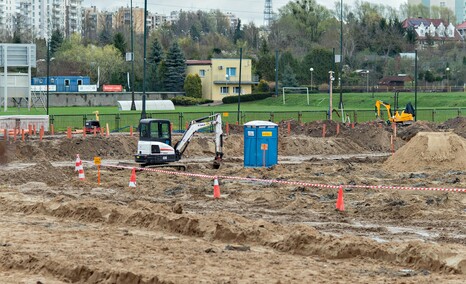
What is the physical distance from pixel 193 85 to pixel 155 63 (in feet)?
35.8

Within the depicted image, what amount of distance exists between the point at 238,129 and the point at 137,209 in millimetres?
34942

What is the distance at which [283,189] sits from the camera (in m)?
29.4

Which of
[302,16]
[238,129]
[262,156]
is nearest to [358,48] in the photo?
[302,16]

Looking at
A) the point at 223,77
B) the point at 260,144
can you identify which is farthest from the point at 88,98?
the point at 260,144

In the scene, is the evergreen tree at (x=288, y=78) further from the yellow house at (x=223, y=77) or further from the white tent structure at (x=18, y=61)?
the white tent structure at (x=18, y=61)

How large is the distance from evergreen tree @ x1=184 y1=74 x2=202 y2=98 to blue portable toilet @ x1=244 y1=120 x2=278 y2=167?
222 feet

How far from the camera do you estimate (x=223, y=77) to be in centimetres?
10794

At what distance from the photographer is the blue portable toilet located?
39188 mm

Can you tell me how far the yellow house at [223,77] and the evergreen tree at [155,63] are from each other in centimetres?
485

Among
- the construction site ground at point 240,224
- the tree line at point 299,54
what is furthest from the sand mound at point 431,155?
the tree line at point 299,54

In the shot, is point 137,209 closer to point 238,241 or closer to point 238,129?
point 238,241

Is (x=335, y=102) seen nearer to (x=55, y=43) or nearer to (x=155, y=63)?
(x=155, y=63)

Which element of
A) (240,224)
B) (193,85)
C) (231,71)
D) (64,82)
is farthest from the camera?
(64,82)

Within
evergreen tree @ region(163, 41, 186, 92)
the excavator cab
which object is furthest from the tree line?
the excavator cab
